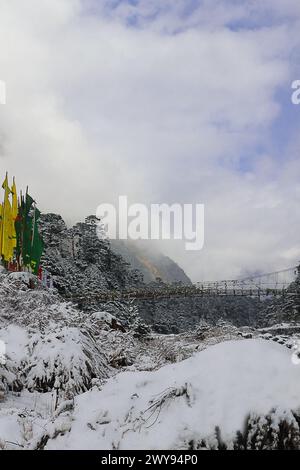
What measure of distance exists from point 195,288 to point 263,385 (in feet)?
129

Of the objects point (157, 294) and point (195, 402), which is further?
point (157, 294)

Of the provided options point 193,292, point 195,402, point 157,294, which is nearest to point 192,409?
point 195,402

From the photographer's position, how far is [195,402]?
10.6 ft

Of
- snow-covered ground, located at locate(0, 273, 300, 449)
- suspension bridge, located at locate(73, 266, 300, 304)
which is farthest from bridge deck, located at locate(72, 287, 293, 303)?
snow-covered ground, located at locate(0, 273, 300, 449)

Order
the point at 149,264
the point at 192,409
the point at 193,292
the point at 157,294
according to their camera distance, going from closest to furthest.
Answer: the point at 192,409 → the point at 157,294 → the point at 193,292 → the point at 149,264

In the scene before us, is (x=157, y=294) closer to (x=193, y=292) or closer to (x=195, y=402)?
(x=193, y=292)

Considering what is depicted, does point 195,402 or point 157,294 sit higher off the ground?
point 157,294

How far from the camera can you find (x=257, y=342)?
3641 mm

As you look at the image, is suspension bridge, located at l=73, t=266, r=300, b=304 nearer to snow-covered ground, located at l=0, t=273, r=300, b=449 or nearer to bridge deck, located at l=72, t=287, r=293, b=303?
bridge deck, located at l=72, t=287, r=293, b=303

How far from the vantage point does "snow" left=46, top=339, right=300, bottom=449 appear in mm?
2967

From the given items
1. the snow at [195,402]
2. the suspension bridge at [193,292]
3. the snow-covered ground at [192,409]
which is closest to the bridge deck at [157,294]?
the suspension bridge at [193,292]
